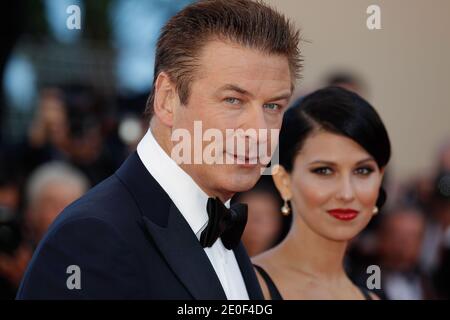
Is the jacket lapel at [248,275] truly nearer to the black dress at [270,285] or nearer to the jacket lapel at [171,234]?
the jacket lapel at [171,234]

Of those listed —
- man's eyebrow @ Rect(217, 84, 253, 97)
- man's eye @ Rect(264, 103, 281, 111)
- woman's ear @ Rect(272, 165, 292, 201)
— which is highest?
man's eyebrow @ Rect(217, 84, 253, 97)

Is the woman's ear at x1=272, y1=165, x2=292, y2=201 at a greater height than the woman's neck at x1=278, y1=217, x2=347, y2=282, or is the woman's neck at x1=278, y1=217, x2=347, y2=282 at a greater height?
the woman's ear at x1=272, y1=165, x2=292, y2=201

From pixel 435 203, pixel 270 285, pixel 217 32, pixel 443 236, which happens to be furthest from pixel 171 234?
pixel 435 203

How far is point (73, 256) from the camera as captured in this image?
1.62 meters

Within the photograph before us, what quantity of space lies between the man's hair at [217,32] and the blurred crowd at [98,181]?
4.47 ft

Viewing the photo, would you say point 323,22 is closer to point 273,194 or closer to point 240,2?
point 273,194

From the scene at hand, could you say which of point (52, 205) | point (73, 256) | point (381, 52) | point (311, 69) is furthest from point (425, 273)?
point (73, 256)

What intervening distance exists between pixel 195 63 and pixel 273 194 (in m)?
1.48

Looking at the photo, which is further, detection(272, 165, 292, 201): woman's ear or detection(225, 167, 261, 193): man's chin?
detection(272, 165, 292, 201): woman's ear

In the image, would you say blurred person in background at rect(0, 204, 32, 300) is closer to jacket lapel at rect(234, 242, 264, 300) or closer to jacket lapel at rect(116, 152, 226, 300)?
jacket lapel at rect(234, 242, 264, 300)

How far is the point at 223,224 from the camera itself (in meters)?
1.84

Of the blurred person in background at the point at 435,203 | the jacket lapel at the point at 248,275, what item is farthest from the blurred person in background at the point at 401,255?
the jacket lapel at the point at 248,275

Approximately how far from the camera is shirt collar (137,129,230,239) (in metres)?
1.82

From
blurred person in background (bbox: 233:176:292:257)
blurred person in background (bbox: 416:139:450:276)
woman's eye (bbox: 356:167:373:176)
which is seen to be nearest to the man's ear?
woman's eye (bbox: 356:167:373:176)
